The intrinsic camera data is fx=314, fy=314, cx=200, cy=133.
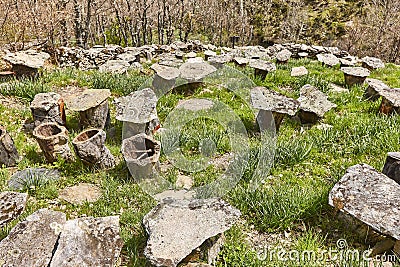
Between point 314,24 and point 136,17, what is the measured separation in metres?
15.2

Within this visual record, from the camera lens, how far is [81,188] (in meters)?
4.17

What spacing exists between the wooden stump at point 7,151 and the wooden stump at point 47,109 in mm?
678

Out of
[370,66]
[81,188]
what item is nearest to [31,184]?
[81,188]

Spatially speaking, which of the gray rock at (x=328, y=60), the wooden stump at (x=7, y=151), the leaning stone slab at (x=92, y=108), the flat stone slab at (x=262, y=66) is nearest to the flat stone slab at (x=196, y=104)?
the leaning stone slab at (x=92, y=108)

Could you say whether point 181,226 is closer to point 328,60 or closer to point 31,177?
point 31,177

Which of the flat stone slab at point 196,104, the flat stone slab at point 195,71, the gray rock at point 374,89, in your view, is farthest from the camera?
→ the flat stone slab at point 195,71

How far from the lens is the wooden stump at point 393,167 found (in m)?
3.75

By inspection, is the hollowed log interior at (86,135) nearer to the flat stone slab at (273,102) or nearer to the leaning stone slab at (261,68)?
the flat stone slab at (273,102)

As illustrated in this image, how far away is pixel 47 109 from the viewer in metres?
5.02

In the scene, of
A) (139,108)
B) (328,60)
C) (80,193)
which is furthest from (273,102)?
(328,60)

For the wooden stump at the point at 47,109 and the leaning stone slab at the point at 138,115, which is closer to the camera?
the leaning stone slab at the point at 138,115

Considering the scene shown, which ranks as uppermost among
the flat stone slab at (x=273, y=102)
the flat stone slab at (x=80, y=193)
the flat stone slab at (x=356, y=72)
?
the flat stone slab at (x=356, y=72)

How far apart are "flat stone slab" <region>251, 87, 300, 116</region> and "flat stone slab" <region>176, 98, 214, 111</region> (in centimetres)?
119

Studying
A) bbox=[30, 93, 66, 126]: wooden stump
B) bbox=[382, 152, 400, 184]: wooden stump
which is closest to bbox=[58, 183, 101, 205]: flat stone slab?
bbox=[30, 93, 66, 126]: wooden stump
